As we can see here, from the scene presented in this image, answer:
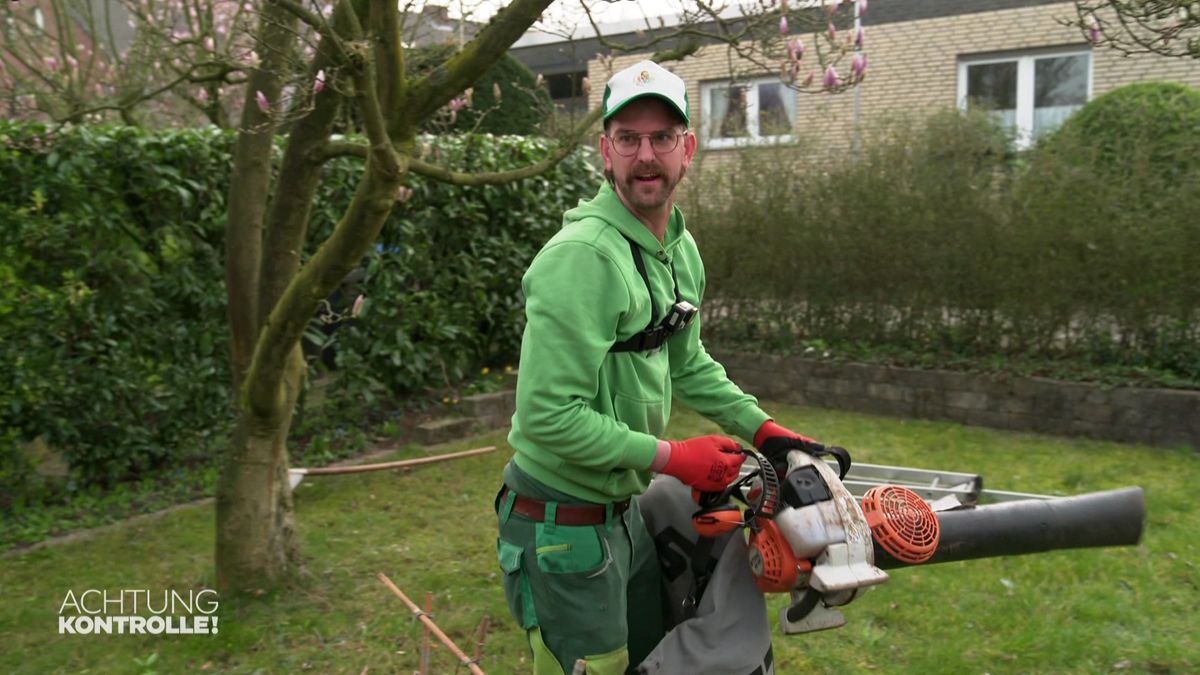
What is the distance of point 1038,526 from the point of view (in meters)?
2.45

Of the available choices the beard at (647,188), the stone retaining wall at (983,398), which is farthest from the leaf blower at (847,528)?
the stone retaining wall at (983,398)

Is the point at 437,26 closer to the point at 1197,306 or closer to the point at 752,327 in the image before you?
the point at 752,327

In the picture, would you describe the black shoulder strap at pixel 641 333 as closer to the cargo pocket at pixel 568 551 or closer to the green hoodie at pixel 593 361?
the green hoodie at pixel 593 361

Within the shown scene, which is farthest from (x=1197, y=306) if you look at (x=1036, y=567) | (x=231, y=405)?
(x=231, y=405)

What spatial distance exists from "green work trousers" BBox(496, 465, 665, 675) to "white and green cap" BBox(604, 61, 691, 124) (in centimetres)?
97

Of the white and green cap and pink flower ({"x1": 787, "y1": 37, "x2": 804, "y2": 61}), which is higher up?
pink flower ({"x1": 787, "y1": 37, "x2": 804, "y2": 61})

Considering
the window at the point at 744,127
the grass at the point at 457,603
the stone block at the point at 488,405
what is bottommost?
the grass at the point at 457,603

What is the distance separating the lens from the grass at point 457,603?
395 cm

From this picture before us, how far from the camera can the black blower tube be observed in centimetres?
243

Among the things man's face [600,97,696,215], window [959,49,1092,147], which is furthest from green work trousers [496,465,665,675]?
window [959,49,1092,147]

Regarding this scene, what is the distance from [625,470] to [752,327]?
288 inches

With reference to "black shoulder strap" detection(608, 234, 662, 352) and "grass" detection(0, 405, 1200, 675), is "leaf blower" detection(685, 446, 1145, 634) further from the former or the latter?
"grass" detection(0, 405, 1200, 675)

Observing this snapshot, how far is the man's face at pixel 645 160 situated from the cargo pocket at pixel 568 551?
0.82 m

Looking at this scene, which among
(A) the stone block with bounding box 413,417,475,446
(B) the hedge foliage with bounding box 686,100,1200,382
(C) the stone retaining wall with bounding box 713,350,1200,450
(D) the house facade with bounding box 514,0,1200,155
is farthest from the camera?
(D) the house facade with bounding box 514,0,1200,155
